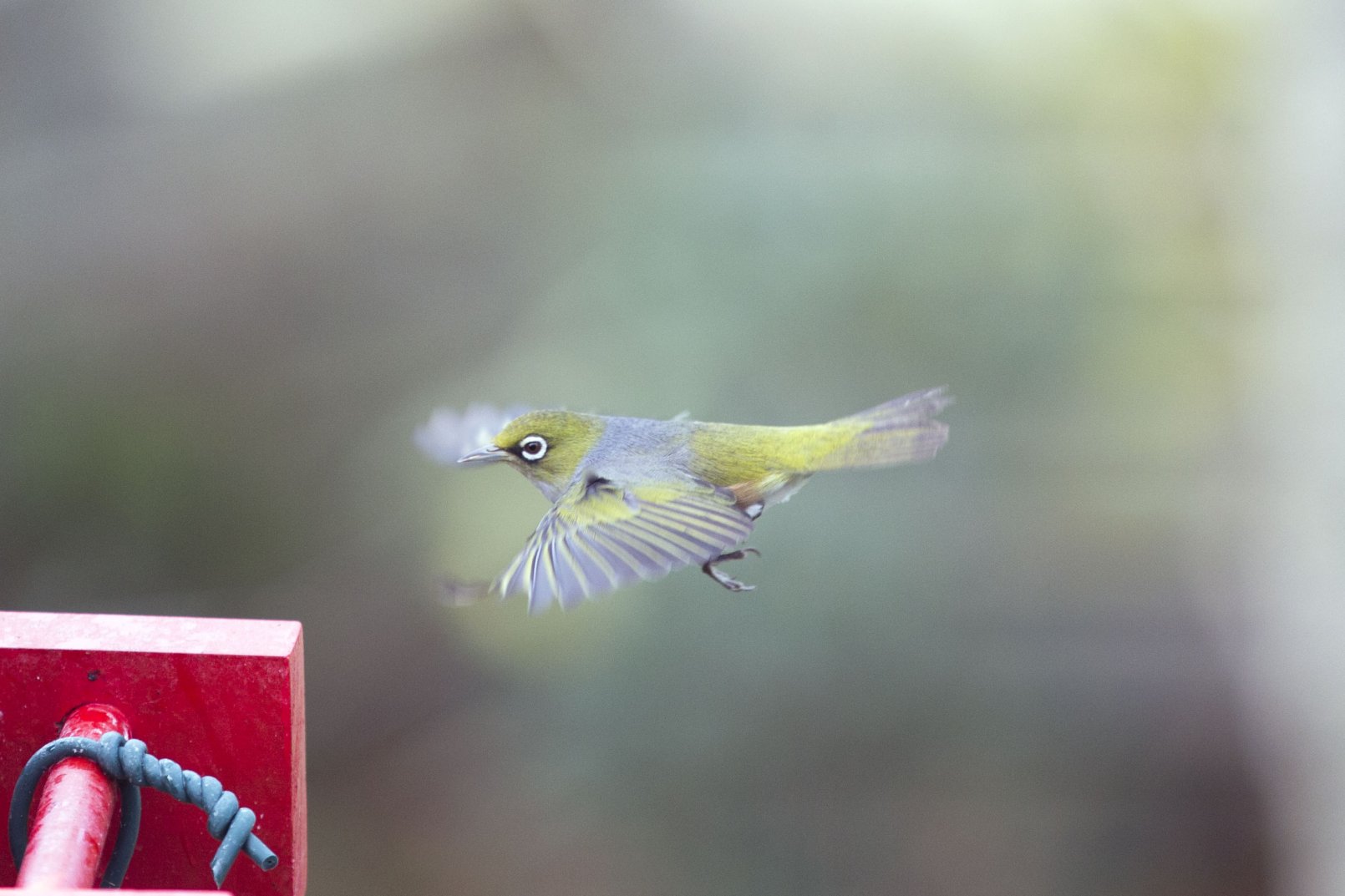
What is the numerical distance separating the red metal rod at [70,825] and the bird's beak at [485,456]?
1.40 ft

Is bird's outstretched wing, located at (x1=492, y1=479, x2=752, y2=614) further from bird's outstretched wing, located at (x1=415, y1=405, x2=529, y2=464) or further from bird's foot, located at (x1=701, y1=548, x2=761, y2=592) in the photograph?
bird's outstretched wing, located at (x1=415, y1=405, x2=529, y2=464)

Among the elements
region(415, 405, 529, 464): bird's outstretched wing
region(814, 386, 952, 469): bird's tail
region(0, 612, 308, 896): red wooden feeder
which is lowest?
region(0, 612, 308, 896): red wooden feeder

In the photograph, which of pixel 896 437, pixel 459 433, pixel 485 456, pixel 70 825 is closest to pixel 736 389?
pixel 459 433

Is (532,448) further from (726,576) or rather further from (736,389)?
(736,389)

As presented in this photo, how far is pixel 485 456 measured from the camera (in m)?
1.38

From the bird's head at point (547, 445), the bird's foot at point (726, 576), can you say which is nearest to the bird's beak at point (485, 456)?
the bird's head at point (547, 445)

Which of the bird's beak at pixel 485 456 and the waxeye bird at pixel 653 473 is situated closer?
the waxeye bird at pixel 653 473

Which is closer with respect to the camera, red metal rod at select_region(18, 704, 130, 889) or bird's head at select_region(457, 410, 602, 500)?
red metal rod at select_region(18, 704, 130, 889)

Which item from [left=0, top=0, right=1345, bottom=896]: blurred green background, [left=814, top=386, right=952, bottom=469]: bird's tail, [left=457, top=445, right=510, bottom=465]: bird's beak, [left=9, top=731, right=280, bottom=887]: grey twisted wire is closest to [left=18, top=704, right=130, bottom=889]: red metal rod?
[left=9, top=731, right=280, bottom=887]: grey twisted wire

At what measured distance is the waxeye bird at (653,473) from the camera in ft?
4.08

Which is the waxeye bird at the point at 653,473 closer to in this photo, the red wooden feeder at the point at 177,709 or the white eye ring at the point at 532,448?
the white eye ring at the point at 532,448

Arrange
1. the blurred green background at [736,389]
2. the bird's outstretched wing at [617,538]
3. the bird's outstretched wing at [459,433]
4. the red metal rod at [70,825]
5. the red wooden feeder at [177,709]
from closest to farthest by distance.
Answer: the red metal rod at [70,825] → the red wooden feeder at [177,709] → the bird's outstretched wing at [617,538] → the bird's outstretched wing at [459,433] → the blurred green background at [736,389]

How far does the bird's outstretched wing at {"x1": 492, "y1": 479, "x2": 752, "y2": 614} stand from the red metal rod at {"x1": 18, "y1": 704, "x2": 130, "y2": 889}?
33 centimetres

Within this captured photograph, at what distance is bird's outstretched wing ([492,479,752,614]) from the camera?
3.90 ft
